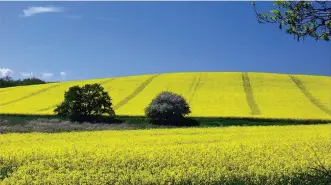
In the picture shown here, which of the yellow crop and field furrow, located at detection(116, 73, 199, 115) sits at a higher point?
field furrow, located at detection(116, 73, 199, 115)

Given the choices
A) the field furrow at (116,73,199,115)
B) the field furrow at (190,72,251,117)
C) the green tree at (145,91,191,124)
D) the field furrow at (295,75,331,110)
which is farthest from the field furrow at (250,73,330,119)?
the field furrow at (116,73,199,115)

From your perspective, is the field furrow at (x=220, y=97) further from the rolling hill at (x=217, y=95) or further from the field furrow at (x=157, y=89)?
the field furrow at (x=157, y=89)

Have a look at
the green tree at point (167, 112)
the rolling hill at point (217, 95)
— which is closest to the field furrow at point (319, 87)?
the rolling hill at point (217, 95)

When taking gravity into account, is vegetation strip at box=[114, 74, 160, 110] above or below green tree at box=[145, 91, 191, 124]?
above

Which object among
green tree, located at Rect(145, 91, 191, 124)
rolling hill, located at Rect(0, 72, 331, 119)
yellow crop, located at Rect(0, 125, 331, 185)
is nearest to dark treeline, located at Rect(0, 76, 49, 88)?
rolling hill, located at Rect(0, 72, 331, 119)

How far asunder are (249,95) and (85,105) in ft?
68.4

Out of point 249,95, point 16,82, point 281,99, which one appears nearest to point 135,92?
point 249,95

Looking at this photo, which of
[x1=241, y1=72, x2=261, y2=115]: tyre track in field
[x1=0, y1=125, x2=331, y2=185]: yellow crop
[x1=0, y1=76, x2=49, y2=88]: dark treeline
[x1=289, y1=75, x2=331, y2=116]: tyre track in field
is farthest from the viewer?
[x1=0, y1=76, x2=49, y2=88]: dark treeline

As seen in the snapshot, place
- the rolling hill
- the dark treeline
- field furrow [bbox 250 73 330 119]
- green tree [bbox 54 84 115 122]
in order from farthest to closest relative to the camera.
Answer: the dark treeline < the rolling hill < field furrow [bbox 250 73 330 119] < green tree [bbox 54 84 115 122]

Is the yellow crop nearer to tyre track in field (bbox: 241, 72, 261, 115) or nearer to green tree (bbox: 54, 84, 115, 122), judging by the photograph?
green tree (bbox: 54, 84, 115, 122)

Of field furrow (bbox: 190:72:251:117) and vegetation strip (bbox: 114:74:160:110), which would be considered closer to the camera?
field furrow (bbox: 190:72:251:117)

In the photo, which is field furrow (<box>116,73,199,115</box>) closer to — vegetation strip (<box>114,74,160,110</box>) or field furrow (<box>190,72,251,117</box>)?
vegetation strip (<box>114,74,160,110</box>)

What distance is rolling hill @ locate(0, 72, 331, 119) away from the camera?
141 feet

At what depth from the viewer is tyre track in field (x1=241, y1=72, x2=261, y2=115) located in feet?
142
